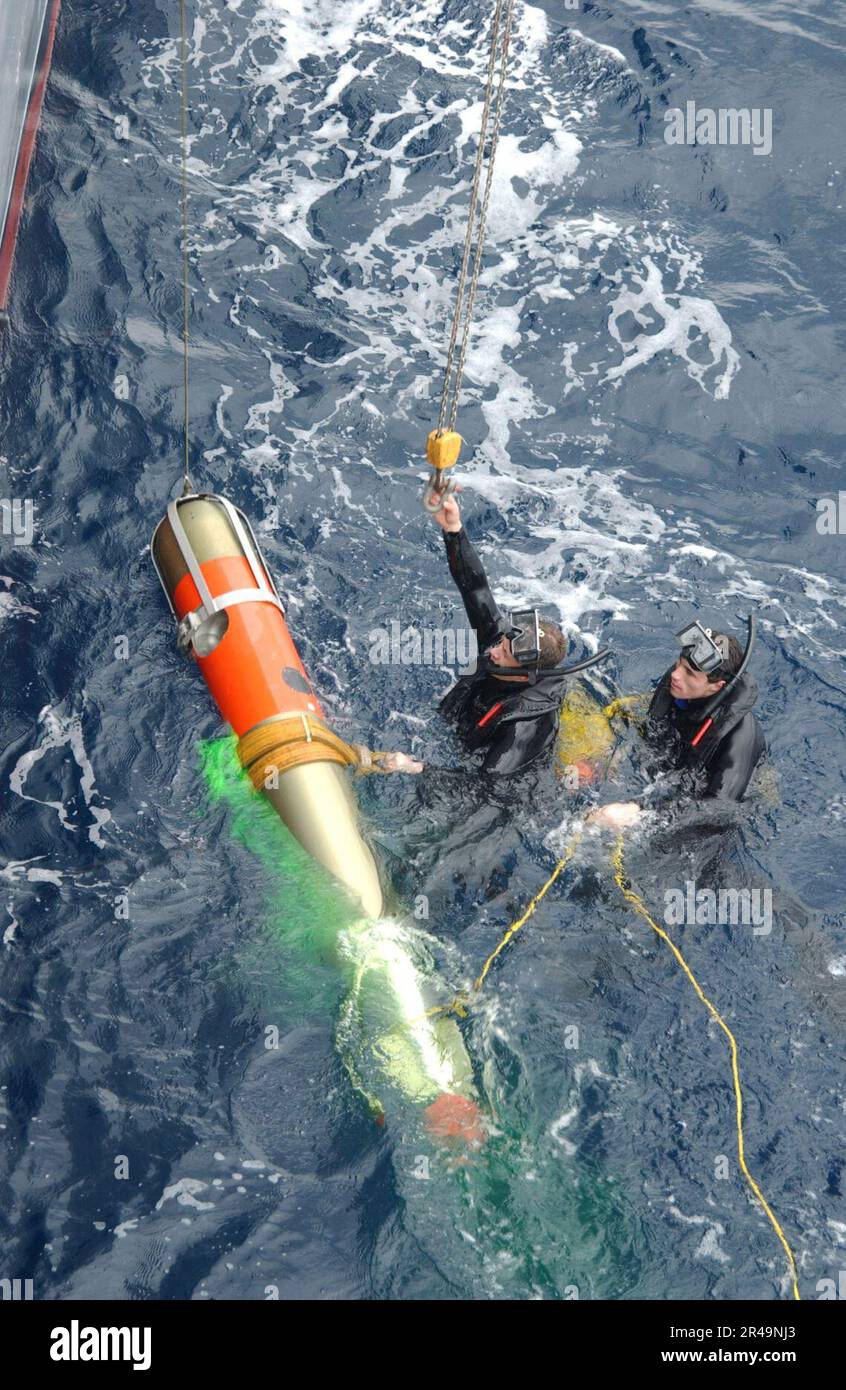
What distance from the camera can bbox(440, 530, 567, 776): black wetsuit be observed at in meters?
8.15

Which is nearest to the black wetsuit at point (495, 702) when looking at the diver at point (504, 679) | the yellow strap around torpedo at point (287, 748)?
the diver at point (504, 679)

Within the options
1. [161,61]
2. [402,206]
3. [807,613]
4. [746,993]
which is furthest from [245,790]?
[161,61]

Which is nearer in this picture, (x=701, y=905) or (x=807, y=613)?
(x=701, y=905)

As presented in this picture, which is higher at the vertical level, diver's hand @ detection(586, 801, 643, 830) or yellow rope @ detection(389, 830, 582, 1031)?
diver's hand @ detection(586, 801, 643, 830)

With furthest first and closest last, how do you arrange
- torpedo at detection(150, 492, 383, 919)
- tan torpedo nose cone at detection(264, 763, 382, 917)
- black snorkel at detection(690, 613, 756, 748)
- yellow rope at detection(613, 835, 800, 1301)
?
1. torpedo at detection(150, 492, 383, 919)
2. tan torpedo nose cone at detection(264, 763, 382, 917)
3. black snorkel at detection(690, 613, 756, 748)
4. yellow rope at detection(613, 835, 800, 1301)

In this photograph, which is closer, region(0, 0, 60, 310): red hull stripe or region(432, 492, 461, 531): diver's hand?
region(432, 492, 461, 531): diver's hand

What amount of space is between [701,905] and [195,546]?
4.32 m

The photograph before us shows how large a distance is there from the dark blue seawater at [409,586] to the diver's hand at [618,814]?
0.27 metres

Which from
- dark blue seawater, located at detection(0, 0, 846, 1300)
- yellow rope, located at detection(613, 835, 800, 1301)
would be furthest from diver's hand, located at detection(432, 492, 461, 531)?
yellow rope, located at detection(613, 835, 800, 1301)

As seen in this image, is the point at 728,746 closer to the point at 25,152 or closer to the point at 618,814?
the point at 618,814

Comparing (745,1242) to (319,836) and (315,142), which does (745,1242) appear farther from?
(315,142)

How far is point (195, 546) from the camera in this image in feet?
30.5

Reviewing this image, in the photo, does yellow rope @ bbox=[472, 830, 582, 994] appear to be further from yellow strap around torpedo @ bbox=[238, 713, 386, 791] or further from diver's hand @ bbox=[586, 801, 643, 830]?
yellow strap around torpedo @ bbox=[238, 713, 386, 791]

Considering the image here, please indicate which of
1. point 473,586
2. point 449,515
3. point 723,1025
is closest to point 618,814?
point 723,1025
